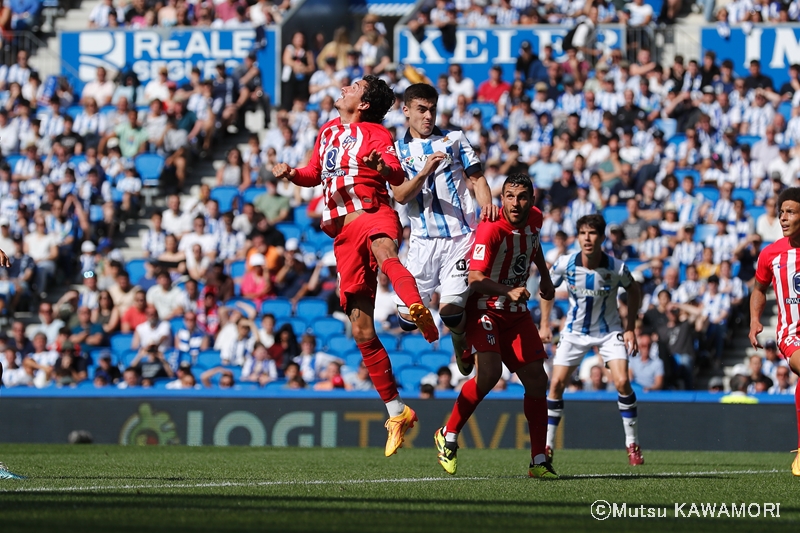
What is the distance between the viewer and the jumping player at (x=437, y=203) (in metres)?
9.81

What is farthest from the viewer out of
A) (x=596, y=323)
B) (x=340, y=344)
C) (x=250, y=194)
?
(x=250, y=194)

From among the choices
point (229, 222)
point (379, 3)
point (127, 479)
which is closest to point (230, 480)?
point (127, 479)

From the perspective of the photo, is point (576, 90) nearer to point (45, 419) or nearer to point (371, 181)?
point (45, 419)

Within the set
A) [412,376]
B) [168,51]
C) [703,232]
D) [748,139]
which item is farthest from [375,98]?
[168,51]

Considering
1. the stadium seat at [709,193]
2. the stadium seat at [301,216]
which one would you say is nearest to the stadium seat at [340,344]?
the stadium seat at [301,216]

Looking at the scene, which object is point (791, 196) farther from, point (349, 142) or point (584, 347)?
point (349, 142)

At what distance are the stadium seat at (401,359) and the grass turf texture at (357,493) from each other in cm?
599

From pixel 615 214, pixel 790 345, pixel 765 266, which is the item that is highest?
pixel 615 214

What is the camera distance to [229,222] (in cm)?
2072

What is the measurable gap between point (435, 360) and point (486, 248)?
913cm

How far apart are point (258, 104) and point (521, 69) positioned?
5.21 m

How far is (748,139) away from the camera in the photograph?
20344mm

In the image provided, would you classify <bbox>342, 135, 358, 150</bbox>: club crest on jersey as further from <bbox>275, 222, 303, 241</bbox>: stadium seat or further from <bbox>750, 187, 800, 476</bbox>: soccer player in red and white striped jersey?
<bbox>275, 222, 303, 241</bbox>: stadium seat

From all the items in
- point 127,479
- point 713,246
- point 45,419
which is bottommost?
point 45,419
